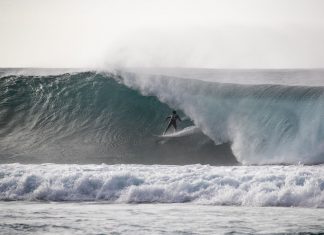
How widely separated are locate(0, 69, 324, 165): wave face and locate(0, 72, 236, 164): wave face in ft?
0.11

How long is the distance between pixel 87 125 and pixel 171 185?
8559 mm

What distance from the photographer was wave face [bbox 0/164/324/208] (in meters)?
11.9

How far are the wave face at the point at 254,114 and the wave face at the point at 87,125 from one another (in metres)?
0.46

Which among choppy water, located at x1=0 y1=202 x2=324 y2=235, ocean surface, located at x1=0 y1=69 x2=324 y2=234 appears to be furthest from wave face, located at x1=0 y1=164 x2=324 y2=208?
choppy water, located at x1=0 y1=202 x2=324 y2=235

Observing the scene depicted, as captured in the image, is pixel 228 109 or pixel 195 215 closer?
pixel 195 215

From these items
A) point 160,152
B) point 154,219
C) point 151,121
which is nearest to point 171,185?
point 154,219

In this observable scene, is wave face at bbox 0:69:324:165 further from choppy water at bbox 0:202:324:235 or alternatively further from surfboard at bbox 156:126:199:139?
choppy water at bbox 0:202:324:235

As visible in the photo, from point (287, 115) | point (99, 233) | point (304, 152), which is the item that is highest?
point (287, 115)

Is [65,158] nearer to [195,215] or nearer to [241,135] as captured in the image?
[241,135]

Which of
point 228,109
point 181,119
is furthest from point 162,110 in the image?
point 228,109

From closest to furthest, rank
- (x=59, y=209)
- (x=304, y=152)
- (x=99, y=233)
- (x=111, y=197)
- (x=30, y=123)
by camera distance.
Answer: (x=99, y=233)
(x=59, y=209)
(x=111, y=197)
(x=304, y=152)
(x=30, y=123)

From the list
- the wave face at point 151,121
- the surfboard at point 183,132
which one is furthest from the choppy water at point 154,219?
the surfboard at point 183,132

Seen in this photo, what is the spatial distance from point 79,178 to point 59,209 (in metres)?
2.26

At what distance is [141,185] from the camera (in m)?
12.9
